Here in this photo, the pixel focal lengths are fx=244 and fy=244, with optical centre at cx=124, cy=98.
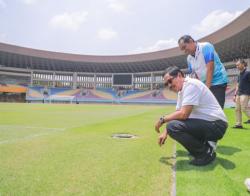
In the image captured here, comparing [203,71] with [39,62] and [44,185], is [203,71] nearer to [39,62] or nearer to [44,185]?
[44,185]

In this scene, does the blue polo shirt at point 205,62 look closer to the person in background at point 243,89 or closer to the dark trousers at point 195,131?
the dark trousers at point 195,131

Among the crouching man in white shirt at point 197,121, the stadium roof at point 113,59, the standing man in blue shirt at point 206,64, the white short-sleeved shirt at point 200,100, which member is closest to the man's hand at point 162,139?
the crouching man in white shirt at point 197,121

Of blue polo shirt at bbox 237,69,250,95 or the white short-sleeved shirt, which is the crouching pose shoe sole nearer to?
the white short-sleeved shirt

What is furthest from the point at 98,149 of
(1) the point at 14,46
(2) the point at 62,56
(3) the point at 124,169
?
(2) the point at 62,56

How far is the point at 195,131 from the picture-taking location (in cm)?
321

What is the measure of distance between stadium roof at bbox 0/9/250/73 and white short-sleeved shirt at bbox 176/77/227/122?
3877 centimetres

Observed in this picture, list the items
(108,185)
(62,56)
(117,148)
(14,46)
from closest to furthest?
(108,185)
(117,148)
(14,46)
(62,56)

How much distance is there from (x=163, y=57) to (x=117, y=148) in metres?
56.0

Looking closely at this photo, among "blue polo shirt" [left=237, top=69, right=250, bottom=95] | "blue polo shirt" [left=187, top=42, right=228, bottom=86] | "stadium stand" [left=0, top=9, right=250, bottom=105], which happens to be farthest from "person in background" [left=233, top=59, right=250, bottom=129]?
"stadium stand" [left=0, top=9, right=250, bottom=105]

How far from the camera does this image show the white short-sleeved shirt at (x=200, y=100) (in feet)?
10.0

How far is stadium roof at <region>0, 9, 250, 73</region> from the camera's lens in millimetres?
43094

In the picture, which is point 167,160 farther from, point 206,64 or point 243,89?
point 243,89

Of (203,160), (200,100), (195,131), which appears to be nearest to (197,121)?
(195,131)

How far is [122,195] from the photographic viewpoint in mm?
2162
